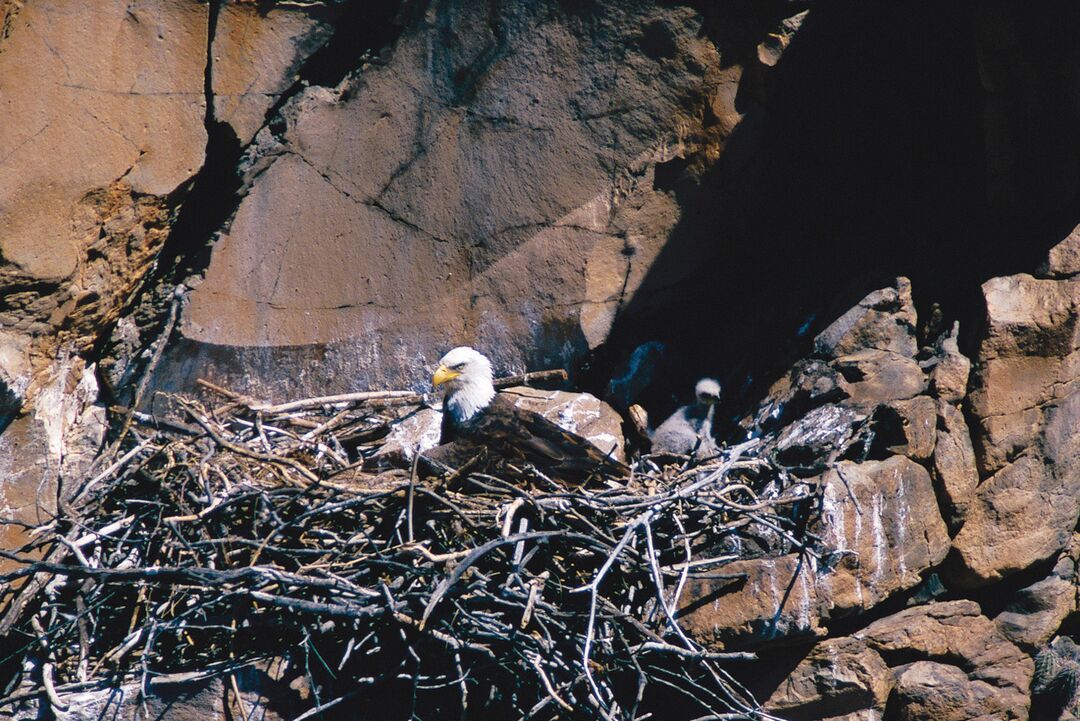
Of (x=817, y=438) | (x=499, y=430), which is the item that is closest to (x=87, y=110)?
(x=499, y=430)

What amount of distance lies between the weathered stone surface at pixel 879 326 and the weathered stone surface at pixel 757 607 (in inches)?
54.7

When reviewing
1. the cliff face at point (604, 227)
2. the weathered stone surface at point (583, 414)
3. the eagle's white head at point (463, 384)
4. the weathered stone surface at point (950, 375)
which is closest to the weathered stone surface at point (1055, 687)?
Result: the cliff face at point (604, 227)

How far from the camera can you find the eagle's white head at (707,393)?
698 centimetres

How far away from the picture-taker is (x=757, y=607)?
577 cm

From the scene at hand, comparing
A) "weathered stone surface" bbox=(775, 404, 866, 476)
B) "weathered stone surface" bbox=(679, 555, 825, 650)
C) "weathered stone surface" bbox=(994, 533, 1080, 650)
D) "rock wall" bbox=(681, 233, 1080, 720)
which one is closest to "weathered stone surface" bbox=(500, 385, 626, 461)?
"rock wall" bbox=(681, 233, 1080, 720)

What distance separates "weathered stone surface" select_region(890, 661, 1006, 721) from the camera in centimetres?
598

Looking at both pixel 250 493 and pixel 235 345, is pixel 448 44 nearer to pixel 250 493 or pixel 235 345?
pixel 235 345

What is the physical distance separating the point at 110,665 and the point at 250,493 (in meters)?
0.97

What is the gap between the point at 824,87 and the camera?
7445mm

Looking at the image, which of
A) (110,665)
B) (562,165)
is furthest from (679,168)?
(110,665)

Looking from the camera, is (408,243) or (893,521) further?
(408,243)

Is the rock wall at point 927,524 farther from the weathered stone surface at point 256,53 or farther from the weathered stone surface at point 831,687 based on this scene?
the weathered stone surface at point 256,53

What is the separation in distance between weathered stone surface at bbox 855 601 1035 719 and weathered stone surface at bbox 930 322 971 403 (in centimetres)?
99

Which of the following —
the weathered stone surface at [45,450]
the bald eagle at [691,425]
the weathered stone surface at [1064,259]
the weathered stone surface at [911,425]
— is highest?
the weathered stone surface at [1064,259]
